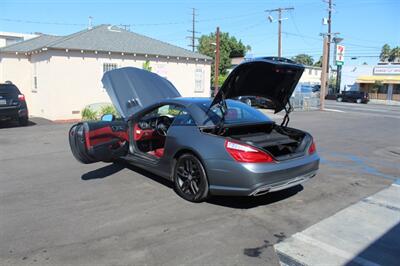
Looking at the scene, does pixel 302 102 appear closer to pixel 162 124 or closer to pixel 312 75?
pixel 162 124

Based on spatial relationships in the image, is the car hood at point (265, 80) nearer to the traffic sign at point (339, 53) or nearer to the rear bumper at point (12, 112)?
the rear bumper at point (12, 112)

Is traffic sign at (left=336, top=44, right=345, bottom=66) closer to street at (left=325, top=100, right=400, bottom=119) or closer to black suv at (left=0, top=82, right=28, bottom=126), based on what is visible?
street at (left=325, top=100, right=400, bottom=119)

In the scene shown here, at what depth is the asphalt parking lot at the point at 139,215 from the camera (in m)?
3.59

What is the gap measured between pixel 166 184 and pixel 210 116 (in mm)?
1452

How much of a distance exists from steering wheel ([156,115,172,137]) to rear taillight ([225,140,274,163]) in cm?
197

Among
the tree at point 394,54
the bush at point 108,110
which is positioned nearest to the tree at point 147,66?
the bush at point 108,110

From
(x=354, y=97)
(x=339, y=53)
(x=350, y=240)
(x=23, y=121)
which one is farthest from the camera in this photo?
(x=354, y=97)

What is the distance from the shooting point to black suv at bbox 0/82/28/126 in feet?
40.4

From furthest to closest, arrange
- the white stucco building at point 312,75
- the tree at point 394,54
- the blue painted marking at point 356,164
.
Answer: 1. the tree at point 394,54
2. the white stucco building at point 312,75
3. the blue painted marking at point 356,164

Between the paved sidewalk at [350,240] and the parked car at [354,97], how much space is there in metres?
42.3

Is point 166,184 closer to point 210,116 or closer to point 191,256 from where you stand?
point 210,116

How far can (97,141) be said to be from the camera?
219 inches

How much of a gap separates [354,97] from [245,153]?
43.8 metres

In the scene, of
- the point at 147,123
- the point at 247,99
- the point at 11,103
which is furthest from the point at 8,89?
the point at 247,99
